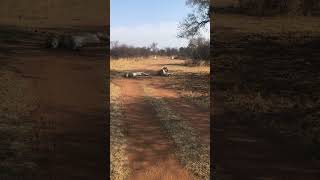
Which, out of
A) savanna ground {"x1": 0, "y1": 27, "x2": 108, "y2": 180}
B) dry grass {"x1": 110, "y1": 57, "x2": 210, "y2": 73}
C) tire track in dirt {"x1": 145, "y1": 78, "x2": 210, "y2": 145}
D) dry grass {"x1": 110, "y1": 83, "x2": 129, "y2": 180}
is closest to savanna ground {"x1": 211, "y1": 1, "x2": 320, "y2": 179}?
dry grass {"x1": 110, "y1": 83, "x2": 129, "y2": 180}

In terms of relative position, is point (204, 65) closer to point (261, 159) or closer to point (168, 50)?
point (168, 50)

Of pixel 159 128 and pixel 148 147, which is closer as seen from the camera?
pixel 148 147

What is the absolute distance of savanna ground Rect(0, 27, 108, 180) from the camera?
6.03 metres

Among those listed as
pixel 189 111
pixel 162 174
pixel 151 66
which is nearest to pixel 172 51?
pixel 151 66

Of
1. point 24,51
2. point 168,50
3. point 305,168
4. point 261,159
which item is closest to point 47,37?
point 24,51

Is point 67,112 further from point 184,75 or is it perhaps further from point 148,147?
point 184,75

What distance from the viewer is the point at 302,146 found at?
5801mm

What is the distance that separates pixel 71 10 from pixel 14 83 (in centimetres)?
120

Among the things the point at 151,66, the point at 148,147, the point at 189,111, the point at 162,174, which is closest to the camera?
the point at 162,174

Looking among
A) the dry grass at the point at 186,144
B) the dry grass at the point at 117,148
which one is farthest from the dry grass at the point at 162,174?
the dry grass at the point at 117,148

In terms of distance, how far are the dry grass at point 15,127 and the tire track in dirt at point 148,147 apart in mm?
1539

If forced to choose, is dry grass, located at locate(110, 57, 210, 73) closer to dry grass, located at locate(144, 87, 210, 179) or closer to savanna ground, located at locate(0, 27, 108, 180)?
dry grass, located at locate(144, 87, 210, 179)

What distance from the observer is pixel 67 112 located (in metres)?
6.18

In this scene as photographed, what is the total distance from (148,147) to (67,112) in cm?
187
